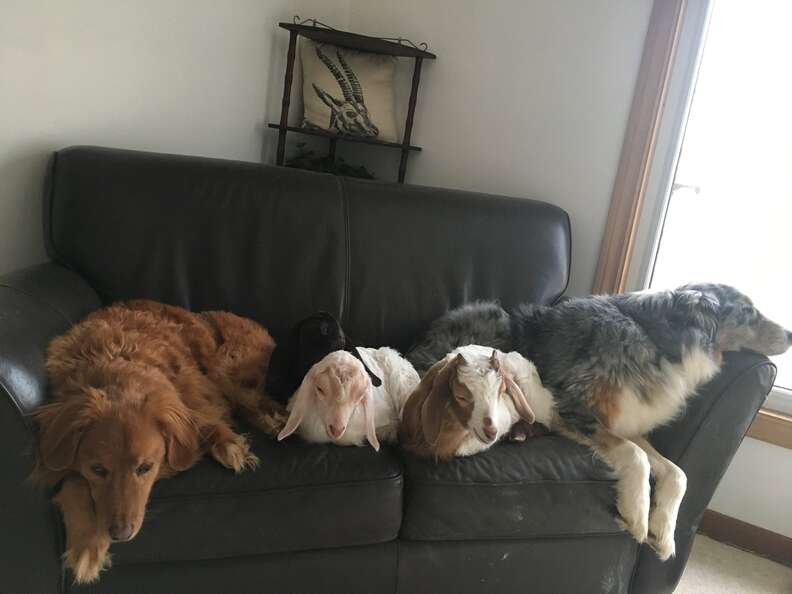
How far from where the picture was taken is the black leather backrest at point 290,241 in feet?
6.60

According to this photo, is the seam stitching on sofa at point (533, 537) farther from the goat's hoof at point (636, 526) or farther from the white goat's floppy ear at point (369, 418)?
the white goat's floppy ear at point (369, 418)

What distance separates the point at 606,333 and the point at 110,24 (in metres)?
1.99

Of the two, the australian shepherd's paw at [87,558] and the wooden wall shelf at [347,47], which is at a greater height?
the wooden wall shelf at [347,47]

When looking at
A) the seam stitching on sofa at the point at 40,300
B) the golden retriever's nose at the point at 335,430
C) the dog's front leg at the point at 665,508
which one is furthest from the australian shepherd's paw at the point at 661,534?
the seam stitching on sofa at the point at 40,300

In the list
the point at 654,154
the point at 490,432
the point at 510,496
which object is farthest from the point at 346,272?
the point at 654,154

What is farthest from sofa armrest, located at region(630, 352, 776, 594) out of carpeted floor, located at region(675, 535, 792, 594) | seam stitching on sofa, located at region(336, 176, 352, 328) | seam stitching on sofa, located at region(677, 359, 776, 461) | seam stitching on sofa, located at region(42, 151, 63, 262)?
seam stitching on sofa, located at region(42, 151, 63, 262)

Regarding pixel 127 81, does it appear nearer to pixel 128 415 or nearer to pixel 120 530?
pixel 128 415

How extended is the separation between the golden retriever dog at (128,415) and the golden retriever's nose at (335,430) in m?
0.18

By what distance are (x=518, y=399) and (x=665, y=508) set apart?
49 centimetres

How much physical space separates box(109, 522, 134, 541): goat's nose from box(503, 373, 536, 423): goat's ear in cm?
98

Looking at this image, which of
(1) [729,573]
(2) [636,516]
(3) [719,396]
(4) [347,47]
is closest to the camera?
(2) [636,516]

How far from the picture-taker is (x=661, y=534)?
1.65 m

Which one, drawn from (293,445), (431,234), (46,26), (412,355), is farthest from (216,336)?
(46,26)

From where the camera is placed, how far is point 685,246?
2.58m
